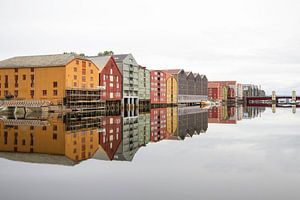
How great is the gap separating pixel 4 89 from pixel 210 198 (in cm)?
6560

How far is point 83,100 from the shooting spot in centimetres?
6819

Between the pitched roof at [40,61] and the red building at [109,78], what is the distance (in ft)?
35.6

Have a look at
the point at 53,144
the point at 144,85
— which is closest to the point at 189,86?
the point at 144,85

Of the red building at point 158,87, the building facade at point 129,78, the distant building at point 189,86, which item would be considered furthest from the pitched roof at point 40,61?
the distant building at point 189,86

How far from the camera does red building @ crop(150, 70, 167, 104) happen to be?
111375 millimetres

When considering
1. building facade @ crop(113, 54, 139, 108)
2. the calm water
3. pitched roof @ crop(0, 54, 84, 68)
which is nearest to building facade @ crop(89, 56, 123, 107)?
building facade @ crop(113, 54, 139, 108)

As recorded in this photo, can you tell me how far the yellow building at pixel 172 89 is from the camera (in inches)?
4897

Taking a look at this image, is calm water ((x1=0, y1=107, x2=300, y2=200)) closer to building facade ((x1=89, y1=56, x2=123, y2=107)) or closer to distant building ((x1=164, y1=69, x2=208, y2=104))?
building facade ((x1=89, y1=56, x2=123, y2=107))

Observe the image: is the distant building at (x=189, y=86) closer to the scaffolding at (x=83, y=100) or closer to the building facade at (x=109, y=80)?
the building facade at (x=109, y=80)

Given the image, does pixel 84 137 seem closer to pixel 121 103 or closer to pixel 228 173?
pixel 228 173

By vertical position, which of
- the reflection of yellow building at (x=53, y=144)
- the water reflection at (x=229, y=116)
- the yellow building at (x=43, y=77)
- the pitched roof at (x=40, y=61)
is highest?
the pitched roof at (x=40, y=61)

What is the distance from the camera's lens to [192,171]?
1456 cm

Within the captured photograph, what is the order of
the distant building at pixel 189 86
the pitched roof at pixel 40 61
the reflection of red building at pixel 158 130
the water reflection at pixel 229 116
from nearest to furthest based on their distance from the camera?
the reflection of red building at pixel 158 130, the water reflection at pixel 229 116, the pitched roof at pixel 40 61, the distant building at pixel 189 86

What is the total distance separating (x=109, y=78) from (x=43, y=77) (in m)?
19.3
